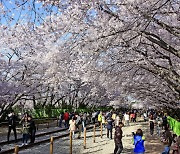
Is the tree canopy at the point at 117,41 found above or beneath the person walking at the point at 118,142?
above

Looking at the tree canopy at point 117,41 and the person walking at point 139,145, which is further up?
the tree canopy at point 117,41

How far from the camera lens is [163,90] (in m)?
23.6

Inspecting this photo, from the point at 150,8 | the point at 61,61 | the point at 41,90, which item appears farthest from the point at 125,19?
the point at 41,90

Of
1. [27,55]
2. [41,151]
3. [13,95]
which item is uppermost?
[27,55]

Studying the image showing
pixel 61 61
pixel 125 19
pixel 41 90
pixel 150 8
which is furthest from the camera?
pixel 41 90

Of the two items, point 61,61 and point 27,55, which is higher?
point 27,55

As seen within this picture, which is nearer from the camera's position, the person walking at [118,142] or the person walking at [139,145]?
the person walking at [139,145]

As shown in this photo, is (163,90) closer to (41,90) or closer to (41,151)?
(41,151)

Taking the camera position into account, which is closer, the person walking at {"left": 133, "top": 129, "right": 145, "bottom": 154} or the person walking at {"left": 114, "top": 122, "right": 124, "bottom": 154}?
the person walking at {"left": 133, "top": 129, "right": 145, "bottom": 154}

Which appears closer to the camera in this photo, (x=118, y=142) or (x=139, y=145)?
(x=139, y=145)

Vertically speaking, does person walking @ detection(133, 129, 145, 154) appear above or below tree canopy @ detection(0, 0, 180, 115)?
below

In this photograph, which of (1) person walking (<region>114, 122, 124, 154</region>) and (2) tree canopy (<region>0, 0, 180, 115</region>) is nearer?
(2) tree canopy (<region>0, 0, 180, 115</region>)

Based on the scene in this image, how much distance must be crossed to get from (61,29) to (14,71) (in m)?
19.7

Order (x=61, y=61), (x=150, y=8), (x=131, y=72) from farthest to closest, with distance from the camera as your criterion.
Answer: (x=131, y=72) → (x=61, y=61) → (x=150, y=8)
